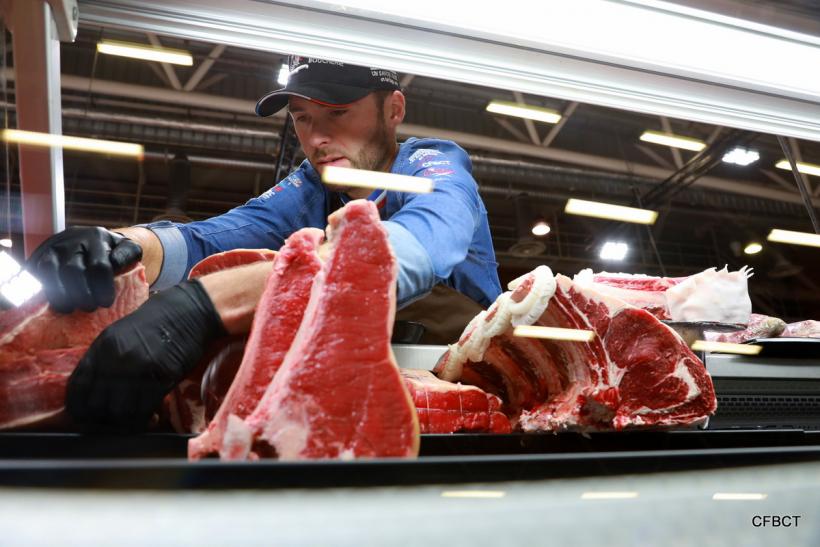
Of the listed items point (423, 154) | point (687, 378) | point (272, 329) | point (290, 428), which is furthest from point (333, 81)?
point (687, 378)

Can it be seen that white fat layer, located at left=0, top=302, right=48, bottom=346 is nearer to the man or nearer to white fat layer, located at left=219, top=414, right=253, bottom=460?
the man

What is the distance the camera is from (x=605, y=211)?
7.83 feet

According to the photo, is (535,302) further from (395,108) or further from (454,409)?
(395,108)

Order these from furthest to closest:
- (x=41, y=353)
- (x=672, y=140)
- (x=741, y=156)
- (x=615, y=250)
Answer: (x=615, y=250)
(x=741, y=156)
(x=672, y=140)
(x=41, y=353)

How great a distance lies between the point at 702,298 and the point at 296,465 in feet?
5.80

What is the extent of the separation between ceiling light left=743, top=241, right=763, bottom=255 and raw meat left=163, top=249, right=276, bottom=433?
2.98 metres

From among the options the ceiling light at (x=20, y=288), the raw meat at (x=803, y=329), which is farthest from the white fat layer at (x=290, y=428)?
the raw meat at (x=803, y=329)

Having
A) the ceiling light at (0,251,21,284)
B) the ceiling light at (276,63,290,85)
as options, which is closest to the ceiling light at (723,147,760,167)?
the ceiling light at (276,63,290,85)

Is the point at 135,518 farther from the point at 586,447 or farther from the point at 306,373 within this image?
the point at 586,447

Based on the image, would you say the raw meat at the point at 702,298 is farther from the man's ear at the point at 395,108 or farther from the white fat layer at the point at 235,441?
the white fat layer at the point at 235,441

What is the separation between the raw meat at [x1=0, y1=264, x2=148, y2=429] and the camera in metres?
1.16

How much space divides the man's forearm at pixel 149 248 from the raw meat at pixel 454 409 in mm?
908

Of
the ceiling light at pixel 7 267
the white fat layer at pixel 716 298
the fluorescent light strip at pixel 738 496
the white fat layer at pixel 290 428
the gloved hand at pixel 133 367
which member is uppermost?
the white fat layer at pixel 716 298

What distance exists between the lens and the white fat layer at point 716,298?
2016mm
